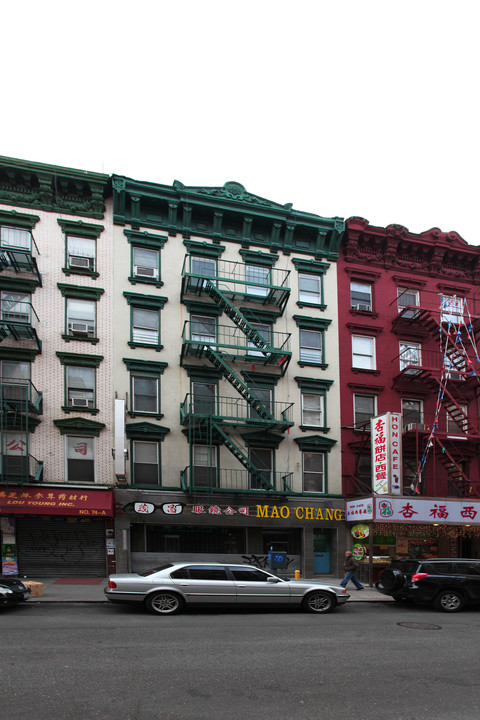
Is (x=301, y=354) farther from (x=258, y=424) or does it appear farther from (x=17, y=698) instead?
(x=17, y=698)

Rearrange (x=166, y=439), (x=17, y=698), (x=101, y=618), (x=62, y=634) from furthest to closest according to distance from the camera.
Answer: (x=166, y=439) → (x=101, y=618) → (x=62, y=634) → (x=17, y=698)

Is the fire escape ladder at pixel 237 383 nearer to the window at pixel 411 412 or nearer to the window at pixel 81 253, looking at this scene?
the window at pixel 81 253

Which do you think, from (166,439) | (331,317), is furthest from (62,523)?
(331,317)

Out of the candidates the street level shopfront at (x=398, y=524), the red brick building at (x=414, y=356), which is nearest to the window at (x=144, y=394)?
the red brick building at (x=414, y=356)

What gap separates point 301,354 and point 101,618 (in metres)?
14.8

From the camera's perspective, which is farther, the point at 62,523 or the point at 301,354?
the point at 301,354

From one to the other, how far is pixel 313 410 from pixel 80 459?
9.50 metres

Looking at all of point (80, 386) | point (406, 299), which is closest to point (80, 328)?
point (80, 386)

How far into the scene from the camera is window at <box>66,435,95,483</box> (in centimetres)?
2122

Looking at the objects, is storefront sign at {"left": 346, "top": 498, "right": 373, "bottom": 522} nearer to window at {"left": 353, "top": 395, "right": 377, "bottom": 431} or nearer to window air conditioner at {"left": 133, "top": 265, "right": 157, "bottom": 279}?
window at {"left": 353, "top": 395, "right": 377, "bottom": 431}

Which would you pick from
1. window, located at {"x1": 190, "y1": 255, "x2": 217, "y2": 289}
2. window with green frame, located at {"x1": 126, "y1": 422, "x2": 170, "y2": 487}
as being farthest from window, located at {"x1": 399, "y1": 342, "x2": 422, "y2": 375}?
window with green frame, located at {"x1": 126, "y1": 422, "x2": 170, "y2": 487}

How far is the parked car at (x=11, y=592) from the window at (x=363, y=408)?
1492 cm

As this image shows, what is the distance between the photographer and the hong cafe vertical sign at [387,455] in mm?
20969

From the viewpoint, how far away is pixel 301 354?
2478 centimetres
